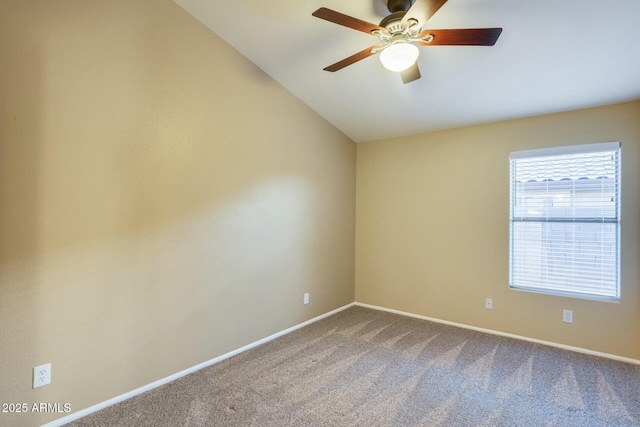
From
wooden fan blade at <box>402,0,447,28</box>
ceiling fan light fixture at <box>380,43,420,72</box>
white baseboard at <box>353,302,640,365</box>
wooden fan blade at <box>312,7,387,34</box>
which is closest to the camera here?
wooden fan blade at <box>402,0,447,28</box>

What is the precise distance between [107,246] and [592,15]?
3.51 m

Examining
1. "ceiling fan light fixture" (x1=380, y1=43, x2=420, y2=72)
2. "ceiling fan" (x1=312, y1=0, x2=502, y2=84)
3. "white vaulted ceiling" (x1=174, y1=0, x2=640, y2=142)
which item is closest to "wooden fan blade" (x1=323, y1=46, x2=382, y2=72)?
"ceiling fan" (x1=312, y1=0, x2=502, y2=84)

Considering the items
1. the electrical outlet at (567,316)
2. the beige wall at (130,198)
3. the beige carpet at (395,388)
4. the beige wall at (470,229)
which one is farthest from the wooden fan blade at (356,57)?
the electrical outlet at (567,316)

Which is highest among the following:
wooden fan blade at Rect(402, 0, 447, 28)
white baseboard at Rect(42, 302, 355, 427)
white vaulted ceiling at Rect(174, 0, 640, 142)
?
white vaulted ceiling at Rect(174, 0, 640, 142)

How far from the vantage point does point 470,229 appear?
3543 millimetres

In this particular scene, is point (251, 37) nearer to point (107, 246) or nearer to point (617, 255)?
point (107, 246)

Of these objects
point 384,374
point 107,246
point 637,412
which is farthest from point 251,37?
point 637,412

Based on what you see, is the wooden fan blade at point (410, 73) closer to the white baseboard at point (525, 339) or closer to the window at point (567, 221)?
the window at point (567, 221)

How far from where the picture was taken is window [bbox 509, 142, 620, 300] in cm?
285

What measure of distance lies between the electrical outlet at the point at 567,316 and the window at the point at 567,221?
0.17 meters

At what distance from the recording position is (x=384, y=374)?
8.28 feet

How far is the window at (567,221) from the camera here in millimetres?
2850

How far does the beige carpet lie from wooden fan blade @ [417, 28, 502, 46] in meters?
2.30

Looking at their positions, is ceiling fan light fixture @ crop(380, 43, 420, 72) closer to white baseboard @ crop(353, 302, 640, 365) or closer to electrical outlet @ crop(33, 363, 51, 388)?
electrical outlet @ crop(33, 363, 51, 388)
